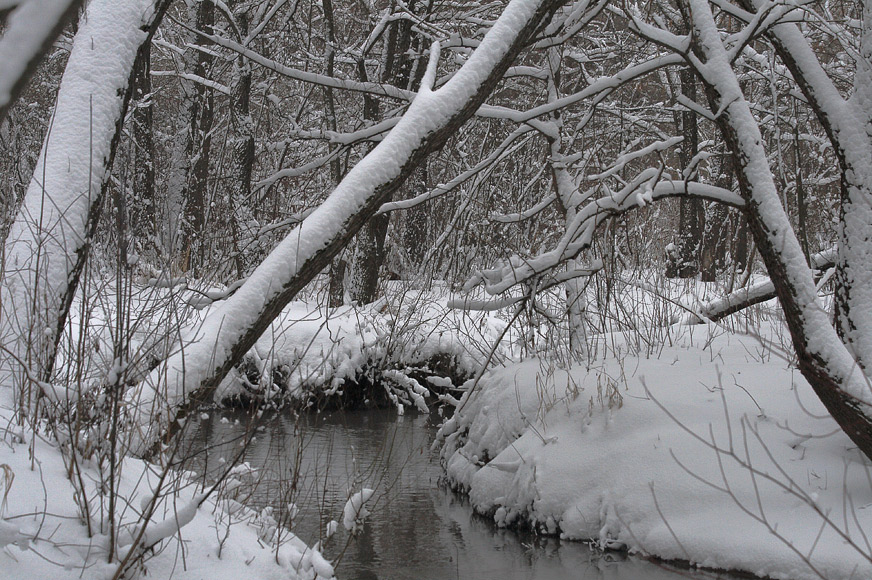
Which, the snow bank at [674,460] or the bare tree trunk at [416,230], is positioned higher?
the bare tree trunk at [416,230]

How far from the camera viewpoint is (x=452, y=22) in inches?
337

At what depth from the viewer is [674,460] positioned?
16.9 feet

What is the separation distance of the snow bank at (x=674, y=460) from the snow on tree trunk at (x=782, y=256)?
31 centimetres

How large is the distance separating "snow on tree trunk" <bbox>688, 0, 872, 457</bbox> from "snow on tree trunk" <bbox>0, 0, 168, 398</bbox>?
3.06 metres

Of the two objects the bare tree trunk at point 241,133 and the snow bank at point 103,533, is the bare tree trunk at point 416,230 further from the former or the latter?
the snow bank at point 103,533

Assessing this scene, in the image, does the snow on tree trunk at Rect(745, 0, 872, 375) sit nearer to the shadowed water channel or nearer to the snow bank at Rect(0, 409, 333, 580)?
the shadowed water channel

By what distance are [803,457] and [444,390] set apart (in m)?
5.77

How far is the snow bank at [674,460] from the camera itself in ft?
14.5

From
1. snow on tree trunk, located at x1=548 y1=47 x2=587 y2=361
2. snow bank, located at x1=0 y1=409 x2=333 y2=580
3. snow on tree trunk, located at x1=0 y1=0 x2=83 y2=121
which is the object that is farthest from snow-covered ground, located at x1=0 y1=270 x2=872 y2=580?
snow on tree trunk, located at x1=0 y1=0 x2=83 y2=121

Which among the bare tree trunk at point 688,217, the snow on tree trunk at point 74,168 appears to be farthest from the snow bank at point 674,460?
the bare tree trunk at point 688,217

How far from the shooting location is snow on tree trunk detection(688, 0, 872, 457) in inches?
149

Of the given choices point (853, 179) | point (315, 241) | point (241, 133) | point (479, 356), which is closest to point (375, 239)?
point (241, 133)

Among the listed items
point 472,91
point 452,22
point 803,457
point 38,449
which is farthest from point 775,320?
point 38,449

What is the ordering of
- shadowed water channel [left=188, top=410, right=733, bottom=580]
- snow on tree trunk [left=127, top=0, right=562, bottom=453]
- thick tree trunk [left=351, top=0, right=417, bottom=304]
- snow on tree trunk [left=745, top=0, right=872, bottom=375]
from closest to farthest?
snow on tree trunk [left=127, top=0, right=562, bottom=453]
snow on tree trunk [left=745, top=0, right=872, bottom=375]
shadowed water channel [left=188, top=410, right=733, bottom=580]
thick tree trunk [left=351, top=0, right=417, bottom=304]
